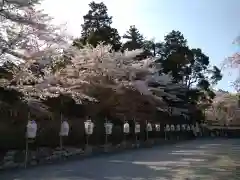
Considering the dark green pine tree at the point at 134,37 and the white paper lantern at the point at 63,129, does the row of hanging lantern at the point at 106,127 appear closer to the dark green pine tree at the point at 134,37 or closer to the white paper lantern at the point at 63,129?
the white paper lantern at the point at 63,129

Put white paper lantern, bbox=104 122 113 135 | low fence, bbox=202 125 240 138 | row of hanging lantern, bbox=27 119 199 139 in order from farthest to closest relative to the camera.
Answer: low fence, bbox=202 125 240 138
white paper lantern, bbox=104 122 113 135
row of hanging lantern, bbox=27 119 199 139

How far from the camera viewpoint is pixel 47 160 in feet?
48.1

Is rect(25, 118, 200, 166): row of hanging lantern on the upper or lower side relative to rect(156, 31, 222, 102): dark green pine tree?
lower

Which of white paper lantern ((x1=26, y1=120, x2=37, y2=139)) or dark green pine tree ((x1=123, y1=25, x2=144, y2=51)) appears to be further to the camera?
dark green pine tree ((x1=123, y1=25, x2=144, y2=51))

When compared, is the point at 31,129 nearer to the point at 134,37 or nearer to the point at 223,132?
the point at 134,37

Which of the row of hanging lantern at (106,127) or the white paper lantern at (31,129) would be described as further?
the row of hanging lantern at (106,127)

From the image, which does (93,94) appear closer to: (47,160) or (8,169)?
(47,160)

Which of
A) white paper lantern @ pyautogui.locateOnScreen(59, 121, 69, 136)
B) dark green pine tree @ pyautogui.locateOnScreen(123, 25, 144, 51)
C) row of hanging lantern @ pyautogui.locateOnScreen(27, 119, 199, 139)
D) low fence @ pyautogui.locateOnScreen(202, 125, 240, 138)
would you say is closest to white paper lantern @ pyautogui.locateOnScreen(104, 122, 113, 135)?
row of hanging lantern @ pyautogui.locateOnScreen(27, 119, 199, 139)

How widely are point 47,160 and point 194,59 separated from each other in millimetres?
30972

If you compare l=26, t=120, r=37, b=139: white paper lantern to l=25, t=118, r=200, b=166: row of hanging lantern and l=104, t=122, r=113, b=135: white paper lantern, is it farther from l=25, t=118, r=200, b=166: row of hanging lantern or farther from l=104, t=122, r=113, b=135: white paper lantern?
l=104, t=122, r=113, b=135: white paper lantern

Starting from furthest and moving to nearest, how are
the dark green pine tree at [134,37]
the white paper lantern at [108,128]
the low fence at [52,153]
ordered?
the dark green pine tree at [134,37], the white paper lantern at [108,128], the low fence at [52,153]

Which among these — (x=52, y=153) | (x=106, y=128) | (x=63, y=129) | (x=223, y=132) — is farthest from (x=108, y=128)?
(x=223, y=132)

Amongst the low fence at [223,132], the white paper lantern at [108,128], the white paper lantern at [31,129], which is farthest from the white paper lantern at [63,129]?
the low fence at [223,132]

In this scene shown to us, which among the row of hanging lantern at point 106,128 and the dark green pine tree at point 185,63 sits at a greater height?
the dark green pine tree at point 185,63
